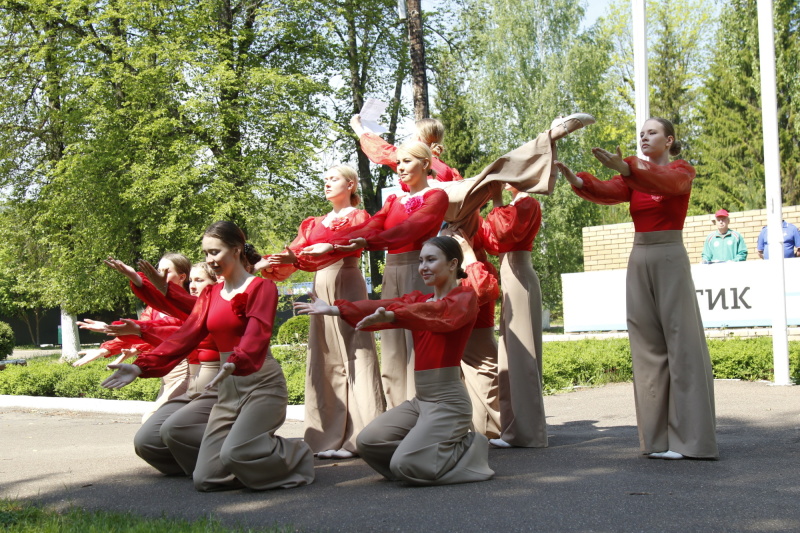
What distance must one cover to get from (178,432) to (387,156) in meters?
2.81

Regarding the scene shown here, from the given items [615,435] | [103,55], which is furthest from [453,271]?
[103,55]

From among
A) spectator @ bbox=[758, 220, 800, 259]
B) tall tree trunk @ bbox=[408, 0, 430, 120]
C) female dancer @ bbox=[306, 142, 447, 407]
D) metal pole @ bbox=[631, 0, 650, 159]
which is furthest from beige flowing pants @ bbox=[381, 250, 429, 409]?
spectator @ bbox=[758, 220, 800, 259]

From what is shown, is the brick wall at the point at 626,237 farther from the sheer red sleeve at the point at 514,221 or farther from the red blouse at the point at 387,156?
the sheer red sleeve at the point at 514,221

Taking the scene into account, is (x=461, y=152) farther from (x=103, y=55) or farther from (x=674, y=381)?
(x=674, y=381)

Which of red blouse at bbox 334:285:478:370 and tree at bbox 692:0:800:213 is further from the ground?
tree at bbox 692:0:800:213

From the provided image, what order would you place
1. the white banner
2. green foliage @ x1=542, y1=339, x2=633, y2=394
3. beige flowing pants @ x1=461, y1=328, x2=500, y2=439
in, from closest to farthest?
beige flowing pants @ x1=461, y1=328, x2=500, y2=439 < green foliage @ x1=542, y1=339, x2=633, y2=394 < the white banner

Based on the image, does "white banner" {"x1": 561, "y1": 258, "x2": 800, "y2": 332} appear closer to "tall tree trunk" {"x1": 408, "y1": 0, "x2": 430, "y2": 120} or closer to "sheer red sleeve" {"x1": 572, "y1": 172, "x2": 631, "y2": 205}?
"tall tree trunk" {"x1": 408, "y1": 0, "x2": 430, "y2": 120}

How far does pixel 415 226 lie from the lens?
19.2 ft

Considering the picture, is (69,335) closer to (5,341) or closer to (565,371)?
(5,341)

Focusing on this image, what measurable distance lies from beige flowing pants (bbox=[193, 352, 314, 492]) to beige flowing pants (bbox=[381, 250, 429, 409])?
3.33 ft

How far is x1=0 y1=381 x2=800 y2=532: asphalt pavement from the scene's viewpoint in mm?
4089

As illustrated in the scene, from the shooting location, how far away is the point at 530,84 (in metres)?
39.5

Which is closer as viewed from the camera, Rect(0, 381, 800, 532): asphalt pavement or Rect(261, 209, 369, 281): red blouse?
Rect(0, 381, 800, 532): asphalt pavement

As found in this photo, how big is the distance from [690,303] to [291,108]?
1627cm
